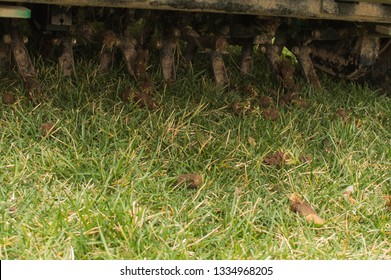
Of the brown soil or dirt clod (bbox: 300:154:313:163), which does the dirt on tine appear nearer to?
the brown soil

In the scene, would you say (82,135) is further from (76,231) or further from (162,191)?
(76,231)

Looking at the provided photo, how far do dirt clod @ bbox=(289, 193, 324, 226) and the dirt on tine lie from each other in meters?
0.94

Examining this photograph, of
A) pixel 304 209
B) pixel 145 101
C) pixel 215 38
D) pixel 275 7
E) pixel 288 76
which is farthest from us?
Result: pixel 288 76

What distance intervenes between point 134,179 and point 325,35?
6.36ft

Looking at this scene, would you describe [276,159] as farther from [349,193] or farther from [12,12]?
[12,12]

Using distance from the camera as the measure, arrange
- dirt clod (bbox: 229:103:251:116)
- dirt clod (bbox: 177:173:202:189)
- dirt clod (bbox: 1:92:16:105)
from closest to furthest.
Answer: dirt clod (bbox: 177:173:202:189)
dirt clod (bbox: 1:92:16:105)
dirt clod (bbox: 229:103:251:116)

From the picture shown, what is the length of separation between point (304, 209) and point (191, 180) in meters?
0.44

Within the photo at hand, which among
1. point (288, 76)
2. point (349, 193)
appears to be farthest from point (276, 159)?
point (288, 76)

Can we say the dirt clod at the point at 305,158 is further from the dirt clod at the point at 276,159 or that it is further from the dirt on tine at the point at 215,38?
the dirt on tine at the point at 215,38

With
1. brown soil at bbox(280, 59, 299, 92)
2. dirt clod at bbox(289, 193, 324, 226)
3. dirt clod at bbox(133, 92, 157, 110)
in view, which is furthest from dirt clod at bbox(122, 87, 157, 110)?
dirt clod at bbox(289, 193, 324, 226)

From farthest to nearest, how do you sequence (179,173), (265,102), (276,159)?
(265,102)
(276,159)
(179,173)

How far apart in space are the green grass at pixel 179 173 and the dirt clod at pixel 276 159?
32mm

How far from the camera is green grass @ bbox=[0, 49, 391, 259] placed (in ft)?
7.98

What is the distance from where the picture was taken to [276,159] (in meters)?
3.11
